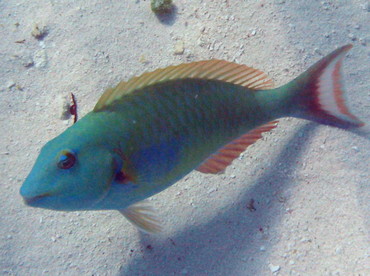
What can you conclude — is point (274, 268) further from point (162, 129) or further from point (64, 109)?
point (64, 109)

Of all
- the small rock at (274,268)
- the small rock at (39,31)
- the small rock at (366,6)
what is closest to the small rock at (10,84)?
the small rock at (39,31)

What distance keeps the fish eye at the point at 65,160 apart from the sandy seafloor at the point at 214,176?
1061 mm

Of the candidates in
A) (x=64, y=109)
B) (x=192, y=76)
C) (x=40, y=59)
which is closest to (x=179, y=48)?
(x=192, y=76)

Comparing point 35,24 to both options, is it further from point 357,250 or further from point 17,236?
point 357,250

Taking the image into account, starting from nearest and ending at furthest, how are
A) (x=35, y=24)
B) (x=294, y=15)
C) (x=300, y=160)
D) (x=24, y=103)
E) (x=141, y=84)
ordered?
(x=141, y=84) < (x=300, y=160) < (x=294, y=15) < (x=24, y=103) < (x=35, y=24)

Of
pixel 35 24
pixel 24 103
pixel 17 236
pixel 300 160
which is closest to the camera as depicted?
pixel 300 160

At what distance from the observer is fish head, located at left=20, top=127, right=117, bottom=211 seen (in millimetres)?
1830

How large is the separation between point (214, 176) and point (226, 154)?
47 cm

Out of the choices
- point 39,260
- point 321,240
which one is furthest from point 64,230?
point 321,240

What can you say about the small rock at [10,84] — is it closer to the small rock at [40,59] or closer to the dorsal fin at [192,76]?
the small rock at [40,59]

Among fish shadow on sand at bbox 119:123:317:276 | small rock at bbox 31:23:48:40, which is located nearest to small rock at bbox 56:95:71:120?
small rock at bbox 31:23:48:40

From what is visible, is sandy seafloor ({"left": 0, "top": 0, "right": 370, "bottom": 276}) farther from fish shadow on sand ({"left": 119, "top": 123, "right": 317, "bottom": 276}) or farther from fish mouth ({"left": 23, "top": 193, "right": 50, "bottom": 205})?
fish mouth ({"left": 23, "top": 193, "right": 50, "bottom": 205})

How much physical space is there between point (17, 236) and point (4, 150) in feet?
3.05

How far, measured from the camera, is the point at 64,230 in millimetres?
2746
